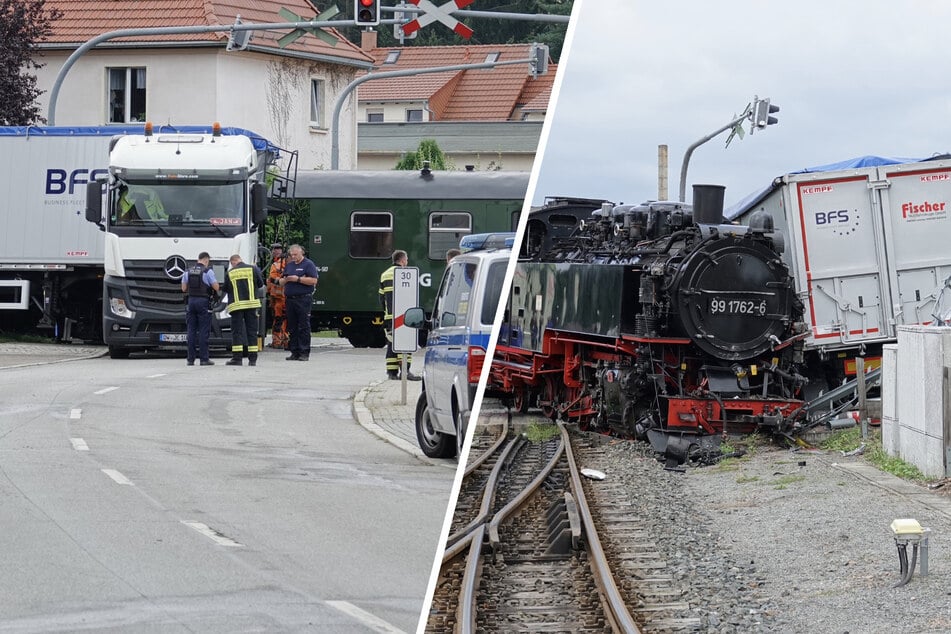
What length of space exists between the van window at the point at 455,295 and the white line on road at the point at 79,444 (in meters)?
4.27

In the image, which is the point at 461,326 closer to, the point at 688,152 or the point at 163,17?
the point at 688,152

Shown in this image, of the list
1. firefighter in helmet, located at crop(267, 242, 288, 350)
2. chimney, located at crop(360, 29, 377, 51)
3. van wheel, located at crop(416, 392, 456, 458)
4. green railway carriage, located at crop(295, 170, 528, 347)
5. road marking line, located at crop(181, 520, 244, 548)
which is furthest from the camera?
chimney, located at crop(360, 29, 377, 51)

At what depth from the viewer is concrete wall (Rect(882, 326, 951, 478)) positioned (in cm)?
1238

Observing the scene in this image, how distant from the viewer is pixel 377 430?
13.6 meters

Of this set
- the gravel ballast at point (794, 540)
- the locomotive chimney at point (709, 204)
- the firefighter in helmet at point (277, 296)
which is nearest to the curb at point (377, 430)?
the gravel ballast at point (794, 540)

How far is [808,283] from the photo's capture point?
16.9 m

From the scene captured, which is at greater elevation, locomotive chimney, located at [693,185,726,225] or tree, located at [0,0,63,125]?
tree, located at [0,0,63,125]

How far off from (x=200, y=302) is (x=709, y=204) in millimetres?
7241

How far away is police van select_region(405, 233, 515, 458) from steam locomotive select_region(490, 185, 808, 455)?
5.81m

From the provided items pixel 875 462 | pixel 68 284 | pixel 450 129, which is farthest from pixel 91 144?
pixel 875 462

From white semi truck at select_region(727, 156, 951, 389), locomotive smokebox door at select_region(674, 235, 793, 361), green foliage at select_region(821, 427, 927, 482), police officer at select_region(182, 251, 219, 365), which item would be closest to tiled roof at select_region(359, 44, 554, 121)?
locomotive smokebox door at select_region(674, 235, 793, 361)

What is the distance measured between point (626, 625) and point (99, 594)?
2.57m

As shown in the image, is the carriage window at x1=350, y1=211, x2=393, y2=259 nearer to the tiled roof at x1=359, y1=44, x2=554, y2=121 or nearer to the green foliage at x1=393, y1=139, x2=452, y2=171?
the tiled roof at x1=359, y1=44, x2=554, y2=121

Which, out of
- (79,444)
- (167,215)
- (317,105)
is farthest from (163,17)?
(79,444)
